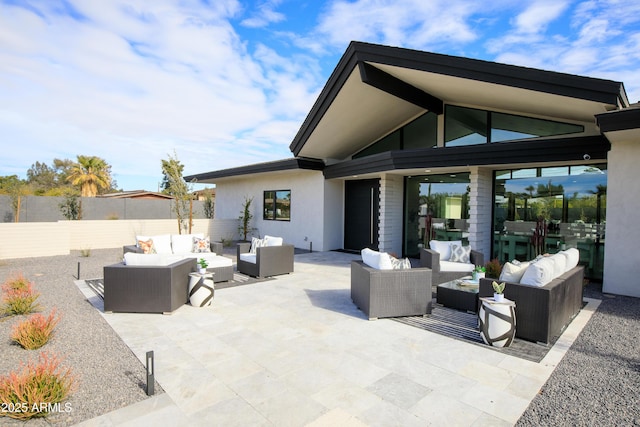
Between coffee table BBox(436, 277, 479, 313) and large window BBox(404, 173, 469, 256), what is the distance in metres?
4.30

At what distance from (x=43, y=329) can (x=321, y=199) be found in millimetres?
8683

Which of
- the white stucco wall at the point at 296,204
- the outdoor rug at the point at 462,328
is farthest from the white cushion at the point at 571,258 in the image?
the white stucco wall at the point at 296,204

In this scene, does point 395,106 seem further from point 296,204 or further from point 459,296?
point 459,296

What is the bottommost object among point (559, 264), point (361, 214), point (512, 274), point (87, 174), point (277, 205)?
point (512, 274)

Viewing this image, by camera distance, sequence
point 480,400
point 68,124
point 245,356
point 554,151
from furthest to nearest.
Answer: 1. point 68,124
2. point 554,151
3. point 245,356
4. point 480,400

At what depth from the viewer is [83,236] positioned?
38.7 ft

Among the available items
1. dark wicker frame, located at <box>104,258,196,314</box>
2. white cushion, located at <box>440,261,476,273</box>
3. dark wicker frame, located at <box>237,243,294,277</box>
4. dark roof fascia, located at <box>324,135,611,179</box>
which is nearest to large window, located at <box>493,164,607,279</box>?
dark roof fascia, located at <box>324,135,611,179</box>

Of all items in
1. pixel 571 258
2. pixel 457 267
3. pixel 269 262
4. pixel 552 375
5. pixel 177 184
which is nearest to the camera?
pixel 552 375

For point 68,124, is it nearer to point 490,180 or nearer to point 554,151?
point 490,180

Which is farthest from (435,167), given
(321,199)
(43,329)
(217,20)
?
(43,329)

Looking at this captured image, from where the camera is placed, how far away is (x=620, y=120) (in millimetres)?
5109

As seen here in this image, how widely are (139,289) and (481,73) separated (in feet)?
22.3

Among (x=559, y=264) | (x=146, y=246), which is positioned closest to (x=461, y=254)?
(x=559, y=264)

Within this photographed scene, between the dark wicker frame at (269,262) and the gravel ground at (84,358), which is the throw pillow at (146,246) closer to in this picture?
the gravel ground at (84,358)
